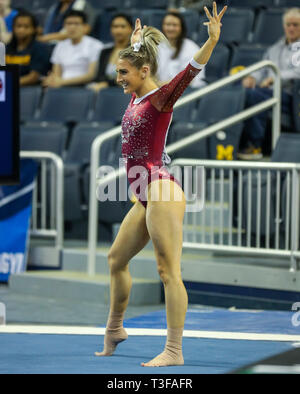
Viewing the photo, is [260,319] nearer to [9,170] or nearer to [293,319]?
[293,319]

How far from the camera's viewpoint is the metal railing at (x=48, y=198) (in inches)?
316

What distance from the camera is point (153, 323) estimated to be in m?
5.93

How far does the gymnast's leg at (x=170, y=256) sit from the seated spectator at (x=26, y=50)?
19.2ft

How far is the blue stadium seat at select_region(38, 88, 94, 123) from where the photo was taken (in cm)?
934

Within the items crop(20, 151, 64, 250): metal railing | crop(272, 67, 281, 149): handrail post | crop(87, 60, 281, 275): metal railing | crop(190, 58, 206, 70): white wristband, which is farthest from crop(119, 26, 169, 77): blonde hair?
crop(272, 67, 281, 149): handrail post

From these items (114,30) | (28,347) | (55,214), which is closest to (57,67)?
(114,30)

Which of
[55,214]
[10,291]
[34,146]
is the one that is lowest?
[10,291]

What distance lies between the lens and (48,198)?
27.4ft

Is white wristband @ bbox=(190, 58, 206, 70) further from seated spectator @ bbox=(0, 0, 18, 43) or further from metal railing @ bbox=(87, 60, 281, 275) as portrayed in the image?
seated spectator @ bbox=(0, 0, 18, 43)

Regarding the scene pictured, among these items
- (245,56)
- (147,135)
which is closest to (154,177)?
(147,135)

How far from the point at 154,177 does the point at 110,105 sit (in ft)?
15.0

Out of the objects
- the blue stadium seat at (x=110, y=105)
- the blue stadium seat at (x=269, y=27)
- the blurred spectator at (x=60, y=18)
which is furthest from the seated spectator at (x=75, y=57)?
the blue stadium seat at (x=269, y=27)

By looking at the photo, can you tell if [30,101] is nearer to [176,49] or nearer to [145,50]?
[176,49]
